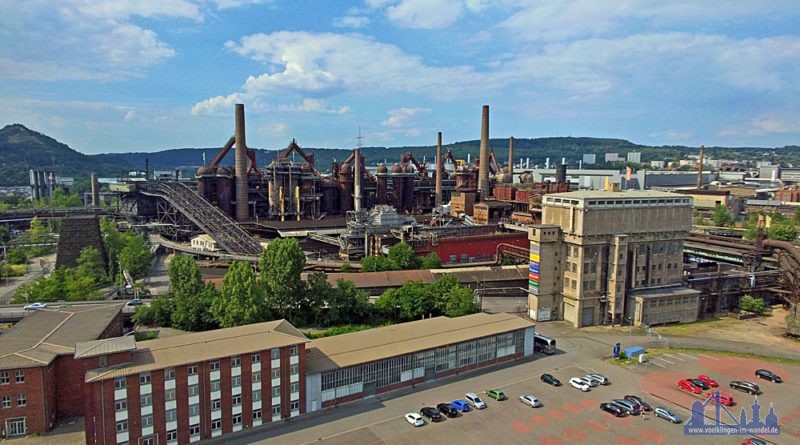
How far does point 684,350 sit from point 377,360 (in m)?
29.0

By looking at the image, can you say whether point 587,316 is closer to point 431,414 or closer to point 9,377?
point 431,414

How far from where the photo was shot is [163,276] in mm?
66875

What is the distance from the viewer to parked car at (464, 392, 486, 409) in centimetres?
3177

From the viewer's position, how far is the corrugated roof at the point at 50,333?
1134 inches

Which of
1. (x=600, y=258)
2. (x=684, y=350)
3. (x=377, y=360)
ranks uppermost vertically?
(x=600, y=258)

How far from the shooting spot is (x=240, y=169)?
96000mm

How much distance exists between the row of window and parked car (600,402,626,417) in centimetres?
3519

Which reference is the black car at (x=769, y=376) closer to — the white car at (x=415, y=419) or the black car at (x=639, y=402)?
the black car at (x=639, y=402)

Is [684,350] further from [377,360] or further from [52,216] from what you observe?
[52,216]

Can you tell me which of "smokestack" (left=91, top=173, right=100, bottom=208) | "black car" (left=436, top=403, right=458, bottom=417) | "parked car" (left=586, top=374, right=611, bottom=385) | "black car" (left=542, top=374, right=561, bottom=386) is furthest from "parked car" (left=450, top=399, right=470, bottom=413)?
"smokestack" (left=91, top=173, right=100, bottom=208)

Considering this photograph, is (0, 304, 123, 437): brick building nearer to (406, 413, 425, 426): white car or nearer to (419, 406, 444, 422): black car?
(406, 413, 425, 426): white car

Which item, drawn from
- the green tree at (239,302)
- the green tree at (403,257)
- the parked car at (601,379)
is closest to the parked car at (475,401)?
the parked car at (601,379)

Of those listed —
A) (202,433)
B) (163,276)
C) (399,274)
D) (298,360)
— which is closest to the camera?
(202,433)

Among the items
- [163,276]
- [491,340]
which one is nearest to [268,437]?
[491,340]
